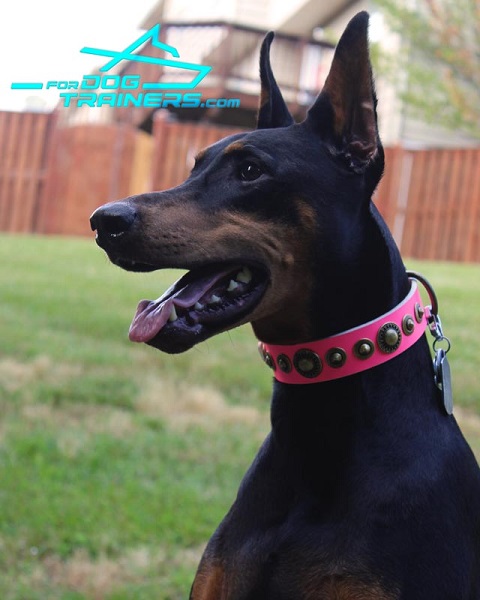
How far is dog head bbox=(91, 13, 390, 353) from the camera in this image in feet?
7.02

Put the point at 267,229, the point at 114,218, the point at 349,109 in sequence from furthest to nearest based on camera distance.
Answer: the point at 349,109, the point at 267,229, the point at 114,218

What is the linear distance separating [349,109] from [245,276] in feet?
1.75

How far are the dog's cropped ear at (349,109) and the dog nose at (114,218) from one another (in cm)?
58

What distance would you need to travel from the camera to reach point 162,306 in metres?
2.14

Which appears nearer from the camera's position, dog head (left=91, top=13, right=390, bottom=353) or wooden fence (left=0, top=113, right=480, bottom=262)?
dog head (left=91, top=13, right=390, bottom=353)

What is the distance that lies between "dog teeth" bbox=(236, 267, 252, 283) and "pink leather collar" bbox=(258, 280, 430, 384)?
0.20 metres

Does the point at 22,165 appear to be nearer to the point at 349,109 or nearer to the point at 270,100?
the point at 270,100

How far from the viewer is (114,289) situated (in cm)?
859

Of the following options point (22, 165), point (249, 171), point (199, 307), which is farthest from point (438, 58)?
point (199, 307)

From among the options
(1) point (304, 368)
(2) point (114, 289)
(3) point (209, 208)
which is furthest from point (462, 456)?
(2) point (114, 289)

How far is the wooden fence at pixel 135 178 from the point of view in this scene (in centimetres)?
1311

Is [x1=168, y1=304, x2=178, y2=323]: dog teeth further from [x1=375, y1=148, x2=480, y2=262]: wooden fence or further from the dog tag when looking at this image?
[x1=375, y1=148, x2=480, y2=262]: wooden fence

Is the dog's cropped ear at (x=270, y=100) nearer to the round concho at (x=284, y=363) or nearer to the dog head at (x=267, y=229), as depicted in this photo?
the dog head at (x=267, y=229)

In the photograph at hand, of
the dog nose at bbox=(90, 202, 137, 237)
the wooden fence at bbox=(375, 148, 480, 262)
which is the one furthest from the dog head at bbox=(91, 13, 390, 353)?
the wooden fence at bbox=(375, 148, 480, 262)
